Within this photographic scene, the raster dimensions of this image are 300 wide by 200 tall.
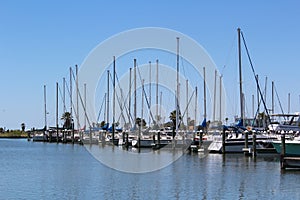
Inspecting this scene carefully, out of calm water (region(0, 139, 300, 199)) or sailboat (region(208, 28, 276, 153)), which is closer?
calm water (region(0, 139, 300, 199))

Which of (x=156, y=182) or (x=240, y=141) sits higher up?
(x=240, y=141)

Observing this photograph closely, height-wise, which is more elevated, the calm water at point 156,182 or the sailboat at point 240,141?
the sailboat at point 240,141

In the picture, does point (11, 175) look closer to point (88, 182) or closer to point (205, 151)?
point (88, 182)

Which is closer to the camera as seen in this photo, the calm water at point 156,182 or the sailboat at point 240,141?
the calm water at point 156,182

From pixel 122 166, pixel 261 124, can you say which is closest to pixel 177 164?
pixel 122 166

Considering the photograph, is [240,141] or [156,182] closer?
[156,182]

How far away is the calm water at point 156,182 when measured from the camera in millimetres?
37344

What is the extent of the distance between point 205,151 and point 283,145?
93.9 feet

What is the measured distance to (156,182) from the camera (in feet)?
145

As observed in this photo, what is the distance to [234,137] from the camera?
7900 centimetres

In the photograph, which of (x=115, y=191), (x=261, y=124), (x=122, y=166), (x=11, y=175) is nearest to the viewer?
(x=115, y=191)

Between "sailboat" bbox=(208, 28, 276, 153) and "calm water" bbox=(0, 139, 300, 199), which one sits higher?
"sailboat" bbox=(208, 28, 276, 153)

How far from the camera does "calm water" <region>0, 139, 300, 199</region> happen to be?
37.3 m

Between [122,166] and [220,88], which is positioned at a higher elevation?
[220,88]
